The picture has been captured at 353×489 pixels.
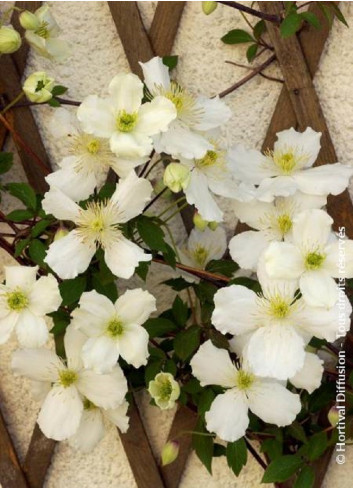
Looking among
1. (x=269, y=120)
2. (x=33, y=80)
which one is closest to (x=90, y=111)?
(x=33, y=80)

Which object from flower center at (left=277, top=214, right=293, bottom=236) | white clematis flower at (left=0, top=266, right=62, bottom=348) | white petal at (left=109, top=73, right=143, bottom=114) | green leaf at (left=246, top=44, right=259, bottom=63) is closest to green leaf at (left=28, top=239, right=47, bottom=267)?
white clematis flower at (left=0, top=266, right=62, bottom=348)

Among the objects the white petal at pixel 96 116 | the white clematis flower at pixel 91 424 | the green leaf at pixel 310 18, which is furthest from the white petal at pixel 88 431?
the green leaf at pixel 310 18

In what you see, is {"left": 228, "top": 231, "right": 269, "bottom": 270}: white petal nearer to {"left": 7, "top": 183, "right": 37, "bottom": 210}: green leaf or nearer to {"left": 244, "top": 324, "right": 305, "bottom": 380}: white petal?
{"left": 244, "top": 324, "right": 305, "bottom": 380}: white petal

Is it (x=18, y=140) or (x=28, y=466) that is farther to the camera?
(x=28, y=466)

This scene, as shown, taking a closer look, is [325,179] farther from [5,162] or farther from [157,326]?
[5,162]

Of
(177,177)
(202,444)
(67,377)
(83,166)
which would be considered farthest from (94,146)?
(202,444)

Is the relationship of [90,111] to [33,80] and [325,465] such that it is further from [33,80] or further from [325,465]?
[325,465]

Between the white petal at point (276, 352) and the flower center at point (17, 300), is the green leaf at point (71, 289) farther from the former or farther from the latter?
the white petal at point (276, 352)
